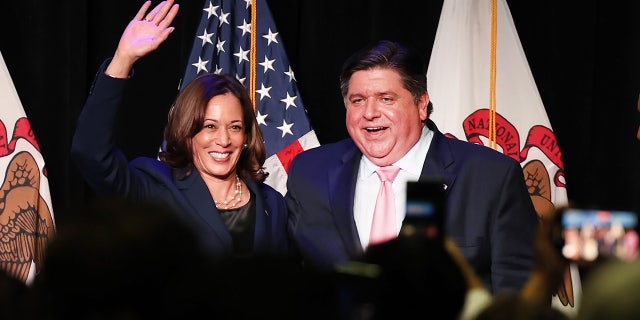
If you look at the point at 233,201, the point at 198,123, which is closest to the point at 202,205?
the point at 233,201

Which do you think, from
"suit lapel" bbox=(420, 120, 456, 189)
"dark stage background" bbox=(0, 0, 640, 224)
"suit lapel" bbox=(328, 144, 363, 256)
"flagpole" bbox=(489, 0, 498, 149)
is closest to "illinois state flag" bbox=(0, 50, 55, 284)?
"dark stage background" bbox=(0, 0, 640, 224)

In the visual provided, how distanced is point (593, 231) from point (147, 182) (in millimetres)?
2018

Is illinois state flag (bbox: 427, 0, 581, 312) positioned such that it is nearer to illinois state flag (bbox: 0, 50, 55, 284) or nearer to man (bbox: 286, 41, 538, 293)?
man (bbox: 286, 41, 538, 293)

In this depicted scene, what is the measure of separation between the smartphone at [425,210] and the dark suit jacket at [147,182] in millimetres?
1543

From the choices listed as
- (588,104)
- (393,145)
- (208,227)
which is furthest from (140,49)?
(588,104)

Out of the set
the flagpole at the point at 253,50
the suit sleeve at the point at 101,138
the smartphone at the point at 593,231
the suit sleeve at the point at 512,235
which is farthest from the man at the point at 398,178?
the smartphone at the point at 593,231

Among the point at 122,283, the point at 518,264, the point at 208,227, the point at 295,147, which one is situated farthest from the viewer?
the point at 295,147

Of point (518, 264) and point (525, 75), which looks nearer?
point (518, 264)

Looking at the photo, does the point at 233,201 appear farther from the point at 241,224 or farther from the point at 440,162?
the point at 440,162

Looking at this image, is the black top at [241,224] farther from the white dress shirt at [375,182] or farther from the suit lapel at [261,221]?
the white dress shirt at [375,182]

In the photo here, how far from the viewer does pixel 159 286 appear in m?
0.54

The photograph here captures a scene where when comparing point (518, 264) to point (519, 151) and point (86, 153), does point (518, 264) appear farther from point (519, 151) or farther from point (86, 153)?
point (519, 151)

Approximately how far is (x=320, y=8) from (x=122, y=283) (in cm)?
344

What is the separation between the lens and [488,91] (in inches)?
146
